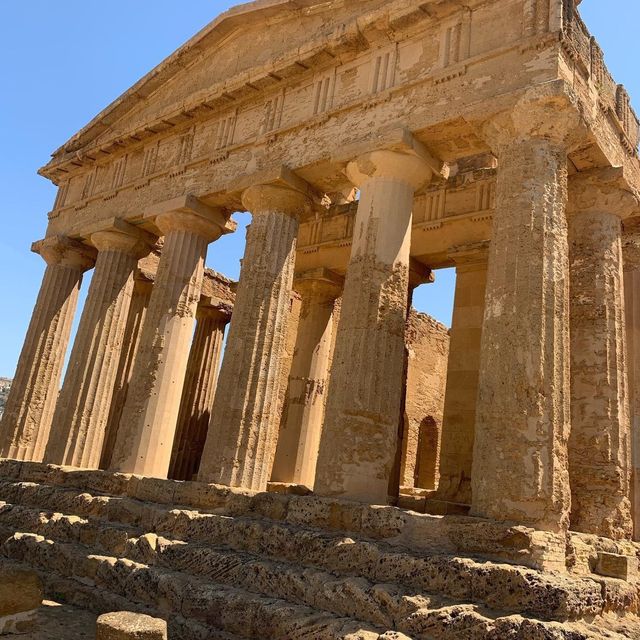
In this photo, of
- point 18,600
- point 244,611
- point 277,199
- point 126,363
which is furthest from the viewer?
point 126,363

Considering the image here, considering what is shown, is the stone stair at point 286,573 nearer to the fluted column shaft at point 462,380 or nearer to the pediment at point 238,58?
the fluted column shaft at point 462,380

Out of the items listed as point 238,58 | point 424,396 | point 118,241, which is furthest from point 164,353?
point 424,396

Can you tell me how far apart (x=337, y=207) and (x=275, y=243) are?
3.69 metres

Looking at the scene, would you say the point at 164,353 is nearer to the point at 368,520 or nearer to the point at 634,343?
the point at 368,520

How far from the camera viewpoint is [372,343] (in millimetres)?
7219

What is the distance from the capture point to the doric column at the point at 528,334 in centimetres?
561

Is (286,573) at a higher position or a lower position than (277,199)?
lower

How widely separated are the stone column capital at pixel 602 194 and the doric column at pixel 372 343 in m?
1.94

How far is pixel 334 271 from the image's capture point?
41.9 feet

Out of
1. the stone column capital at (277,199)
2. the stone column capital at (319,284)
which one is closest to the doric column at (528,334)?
the stone column capital at (277,199)

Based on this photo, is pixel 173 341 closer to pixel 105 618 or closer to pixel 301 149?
pixel 301 149

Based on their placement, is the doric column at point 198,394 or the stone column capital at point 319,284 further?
the doric column at point 198,394

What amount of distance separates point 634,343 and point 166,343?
6914mm

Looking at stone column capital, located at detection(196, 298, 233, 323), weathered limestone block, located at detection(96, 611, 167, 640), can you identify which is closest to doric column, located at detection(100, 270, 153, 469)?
stone column capital, located at detection(196, 298, 233, 323)
